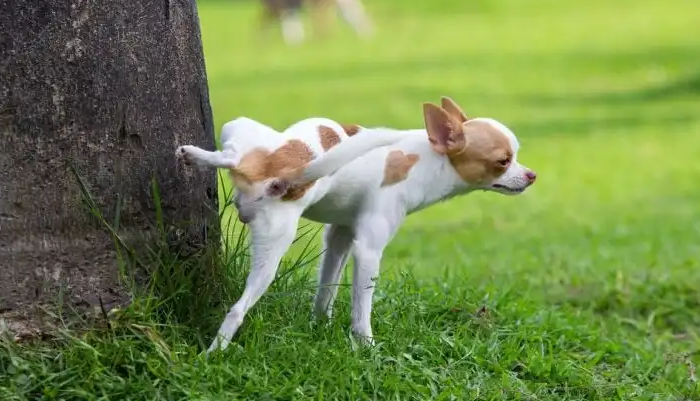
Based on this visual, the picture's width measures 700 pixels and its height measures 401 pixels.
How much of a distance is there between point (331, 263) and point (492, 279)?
2.16 meters

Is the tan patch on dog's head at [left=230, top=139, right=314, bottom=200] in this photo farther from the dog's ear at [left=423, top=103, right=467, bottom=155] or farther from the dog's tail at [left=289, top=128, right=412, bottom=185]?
the dog's ear at [left=423, top=103, right=467, bottom=155]

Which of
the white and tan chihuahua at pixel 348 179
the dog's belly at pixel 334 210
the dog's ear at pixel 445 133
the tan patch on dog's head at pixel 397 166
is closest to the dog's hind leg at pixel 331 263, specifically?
the white and tan chihuahua at pixel 348 179

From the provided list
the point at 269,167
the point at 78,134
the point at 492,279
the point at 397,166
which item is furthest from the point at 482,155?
the point at 492,279

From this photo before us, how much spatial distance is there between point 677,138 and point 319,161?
10655 millimetres

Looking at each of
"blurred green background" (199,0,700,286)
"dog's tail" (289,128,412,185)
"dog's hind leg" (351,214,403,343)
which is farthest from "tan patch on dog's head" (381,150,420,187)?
"blurred green background" (199,0,700,286)

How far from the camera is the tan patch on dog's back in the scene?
4.63 m

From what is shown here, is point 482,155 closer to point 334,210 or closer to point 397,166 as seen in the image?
point 397,166

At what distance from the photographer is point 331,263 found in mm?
4883

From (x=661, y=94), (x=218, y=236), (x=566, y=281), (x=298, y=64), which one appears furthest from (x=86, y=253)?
(x=298, y=64)

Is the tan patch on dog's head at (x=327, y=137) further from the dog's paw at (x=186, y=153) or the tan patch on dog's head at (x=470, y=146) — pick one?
the dog's paw at (x=186, y=153)

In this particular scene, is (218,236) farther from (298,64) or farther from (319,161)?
(298,64)

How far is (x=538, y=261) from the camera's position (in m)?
8.29

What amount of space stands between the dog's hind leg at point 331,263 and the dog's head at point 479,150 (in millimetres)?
486

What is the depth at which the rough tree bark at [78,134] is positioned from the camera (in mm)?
4266
